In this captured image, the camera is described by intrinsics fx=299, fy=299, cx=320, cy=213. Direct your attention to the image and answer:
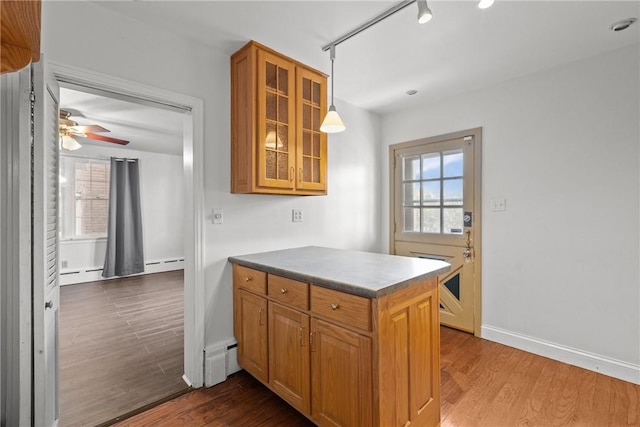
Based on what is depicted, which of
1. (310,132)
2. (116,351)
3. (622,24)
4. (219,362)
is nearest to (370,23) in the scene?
(310,132)

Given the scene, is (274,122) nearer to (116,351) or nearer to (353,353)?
(353,353)

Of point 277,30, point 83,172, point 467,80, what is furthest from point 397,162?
point 83,172

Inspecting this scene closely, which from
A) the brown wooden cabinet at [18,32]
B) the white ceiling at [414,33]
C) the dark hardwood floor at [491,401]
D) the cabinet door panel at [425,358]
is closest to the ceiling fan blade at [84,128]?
the white ceiling at [414,33]

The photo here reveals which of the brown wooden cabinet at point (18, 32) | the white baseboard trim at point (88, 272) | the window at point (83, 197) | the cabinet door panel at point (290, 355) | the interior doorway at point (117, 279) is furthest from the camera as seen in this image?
the window at point (83, 197)

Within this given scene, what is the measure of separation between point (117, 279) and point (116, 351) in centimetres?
320

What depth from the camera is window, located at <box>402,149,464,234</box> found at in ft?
10.3

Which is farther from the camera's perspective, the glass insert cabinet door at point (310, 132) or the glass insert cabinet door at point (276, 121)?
the glass insert cabinet door at point (310, 132)

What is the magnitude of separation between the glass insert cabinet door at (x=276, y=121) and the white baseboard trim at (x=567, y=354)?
2420 mm

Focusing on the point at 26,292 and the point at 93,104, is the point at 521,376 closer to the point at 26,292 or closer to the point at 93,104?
the point at 26,292

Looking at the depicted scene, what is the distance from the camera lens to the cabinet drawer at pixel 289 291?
5.58 feet

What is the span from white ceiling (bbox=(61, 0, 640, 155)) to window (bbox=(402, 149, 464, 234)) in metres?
0.81

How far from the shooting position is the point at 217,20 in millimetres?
1929

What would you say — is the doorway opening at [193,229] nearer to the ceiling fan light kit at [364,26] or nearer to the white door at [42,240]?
the white door at [42,240]

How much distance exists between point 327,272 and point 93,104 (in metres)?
3.19
